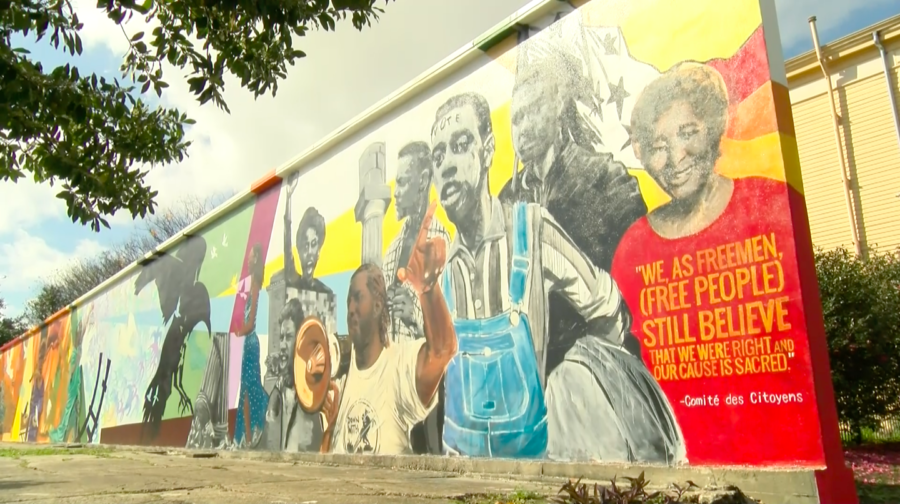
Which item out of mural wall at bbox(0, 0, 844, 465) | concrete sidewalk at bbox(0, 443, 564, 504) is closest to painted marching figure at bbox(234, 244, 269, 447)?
mural wall at bbox(0, 0, 844, 465)

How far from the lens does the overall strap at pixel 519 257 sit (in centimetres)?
621

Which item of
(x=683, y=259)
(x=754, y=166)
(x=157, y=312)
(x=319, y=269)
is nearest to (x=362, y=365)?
(x=319, y=269)

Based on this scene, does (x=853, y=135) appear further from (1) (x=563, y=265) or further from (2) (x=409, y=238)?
(1) (x=563, y=265)

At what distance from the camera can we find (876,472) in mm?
6250

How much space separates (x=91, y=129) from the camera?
4.11m

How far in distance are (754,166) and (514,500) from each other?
2666 millimetres

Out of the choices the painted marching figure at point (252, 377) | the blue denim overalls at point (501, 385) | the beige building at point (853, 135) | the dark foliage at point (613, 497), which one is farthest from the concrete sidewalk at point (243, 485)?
the beige building at point (853, 135)

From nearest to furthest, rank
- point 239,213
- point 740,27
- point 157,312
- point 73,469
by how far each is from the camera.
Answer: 1. point 740,27
2. point 73,469
3. point 239,213
4. point 157,312

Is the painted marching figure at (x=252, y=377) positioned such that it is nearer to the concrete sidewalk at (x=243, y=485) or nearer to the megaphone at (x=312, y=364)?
the megaphone at (x=312, y=364)

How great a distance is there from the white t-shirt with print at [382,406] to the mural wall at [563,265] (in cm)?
3

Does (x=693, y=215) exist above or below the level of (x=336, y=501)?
above

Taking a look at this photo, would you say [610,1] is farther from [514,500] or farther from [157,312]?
[157,312]

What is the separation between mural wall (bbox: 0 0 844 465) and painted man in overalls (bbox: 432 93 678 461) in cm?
2

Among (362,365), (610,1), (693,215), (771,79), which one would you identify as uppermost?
(610,1)
